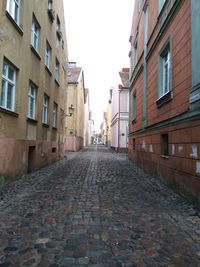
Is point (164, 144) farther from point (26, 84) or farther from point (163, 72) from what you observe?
point (26, 84)

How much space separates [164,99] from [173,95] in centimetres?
100

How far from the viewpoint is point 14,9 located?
9.53 meters

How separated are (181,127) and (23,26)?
6500mm

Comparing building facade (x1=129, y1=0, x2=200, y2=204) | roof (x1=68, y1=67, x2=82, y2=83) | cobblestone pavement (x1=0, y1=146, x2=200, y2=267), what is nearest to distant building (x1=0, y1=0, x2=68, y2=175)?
cobblestone pavement (x1=0, y1=146, x2=200, y2=267)

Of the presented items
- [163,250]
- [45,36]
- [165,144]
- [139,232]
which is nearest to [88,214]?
[139,232]

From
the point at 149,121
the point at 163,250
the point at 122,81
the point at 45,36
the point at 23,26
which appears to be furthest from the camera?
the point at 122,81

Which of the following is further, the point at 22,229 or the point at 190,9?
the point at 190,9

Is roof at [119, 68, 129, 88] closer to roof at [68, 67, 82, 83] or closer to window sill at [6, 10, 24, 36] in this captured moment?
roof at [68, 67, 82, 83]

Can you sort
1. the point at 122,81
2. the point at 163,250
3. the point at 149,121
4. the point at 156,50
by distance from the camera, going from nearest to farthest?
the point at 163,250 < the point at 156,50 < the point at 149,121 < the point at 122,81

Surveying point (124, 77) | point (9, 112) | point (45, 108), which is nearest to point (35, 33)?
point (45, 108)

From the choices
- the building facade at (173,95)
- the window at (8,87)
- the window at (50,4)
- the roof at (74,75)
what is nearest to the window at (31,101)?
the window at (8,87)

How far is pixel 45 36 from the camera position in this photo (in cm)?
1420

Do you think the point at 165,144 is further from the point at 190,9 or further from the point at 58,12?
the point at 58,12

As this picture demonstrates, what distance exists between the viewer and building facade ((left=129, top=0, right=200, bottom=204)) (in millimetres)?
6863
